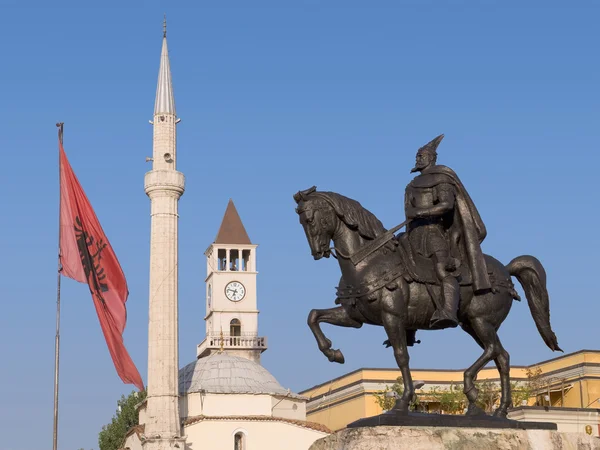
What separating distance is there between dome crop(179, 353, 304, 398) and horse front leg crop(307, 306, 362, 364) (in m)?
46.1

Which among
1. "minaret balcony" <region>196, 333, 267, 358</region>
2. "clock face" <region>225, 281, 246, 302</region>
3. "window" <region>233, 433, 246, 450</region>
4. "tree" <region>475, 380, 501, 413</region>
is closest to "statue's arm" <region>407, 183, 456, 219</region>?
"tree" <region>475, 380, 501, 413</region>

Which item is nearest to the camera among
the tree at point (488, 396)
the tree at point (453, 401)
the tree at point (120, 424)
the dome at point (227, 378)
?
the tree at point (488, 396)

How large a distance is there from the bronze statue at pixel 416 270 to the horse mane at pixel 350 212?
0.03 ft

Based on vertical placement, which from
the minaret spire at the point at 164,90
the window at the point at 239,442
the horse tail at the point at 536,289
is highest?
the minaret spire at the point at 164,90

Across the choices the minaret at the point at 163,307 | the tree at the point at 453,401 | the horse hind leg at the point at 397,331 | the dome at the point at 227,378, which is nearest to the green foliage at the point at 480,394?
the tree at the point at 453,401

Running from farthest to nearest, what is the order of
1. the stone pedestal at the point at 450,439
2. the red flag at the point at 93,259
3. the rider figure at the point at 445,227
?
the red flag at the point at 93,259, the rider figure at the point at 445,227, the stone pedestal at the point at 450,439

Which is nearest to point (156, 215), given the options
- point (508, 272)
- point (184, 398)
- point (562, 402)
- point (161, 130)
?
point (161, 130)

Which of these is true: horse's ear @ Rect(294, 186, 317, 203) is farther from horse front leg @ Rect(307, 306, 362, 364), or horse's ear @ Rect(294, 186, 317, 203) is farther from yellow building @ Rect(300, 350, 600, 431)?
yellow building @ Rect(300, 350, 600, 431)

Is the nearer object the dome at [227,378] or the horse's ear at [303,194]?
the horse's ear at [303,194]

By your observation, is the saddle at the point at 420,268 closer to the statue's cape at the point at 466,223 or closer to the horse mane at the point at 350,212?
the statue's cape at the point at 466,223

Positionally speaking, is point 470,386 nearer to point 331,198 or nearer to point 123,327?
point 331,198

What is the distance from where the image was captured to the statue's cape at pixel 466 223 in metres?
10.7

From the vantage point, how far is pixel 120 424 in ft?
217

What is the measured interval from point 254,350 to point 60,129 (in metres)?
58.8
